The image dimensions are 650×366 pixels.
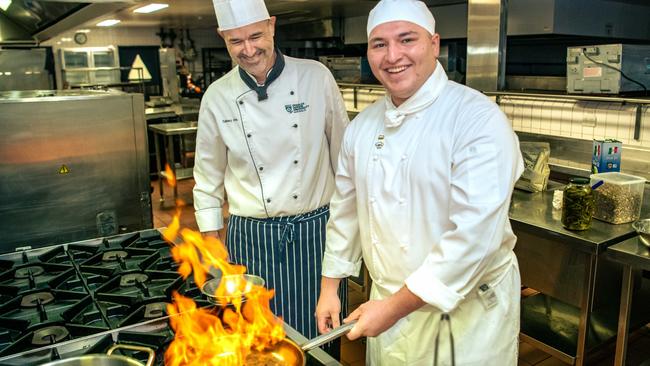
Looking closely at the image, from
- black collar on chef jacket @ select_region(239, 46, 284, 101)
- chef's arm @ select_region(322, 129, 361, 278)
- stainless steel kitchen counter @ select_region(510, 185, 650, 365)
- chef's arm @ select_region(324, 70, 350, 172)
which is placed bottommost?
stainless steel kitchen counter @ select_region(510, 185, 650, 365)

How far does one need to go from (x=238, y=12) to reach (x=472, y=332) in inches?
51.0

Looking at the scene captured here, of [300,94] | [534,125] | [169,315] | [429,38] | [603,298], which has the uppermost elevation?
[429,38]

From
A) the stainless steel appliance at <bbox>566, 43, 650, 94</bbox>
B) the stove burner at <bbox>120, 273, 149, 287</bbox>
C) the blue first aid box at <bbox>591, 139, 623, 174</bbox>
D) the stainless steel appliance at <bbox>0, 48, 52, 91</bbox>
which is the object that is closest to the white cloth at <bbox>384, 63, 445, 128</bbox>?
the stove burner at <bbox>120, 273, 149, 287</bbox>

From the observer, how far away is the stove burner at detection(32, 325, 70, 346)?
4.75 feet

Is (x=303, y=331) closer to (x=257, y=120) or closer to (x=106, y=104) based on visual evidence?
(x=257, y=120)

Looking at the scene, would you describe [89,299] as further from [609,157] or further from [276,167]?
[609,157]

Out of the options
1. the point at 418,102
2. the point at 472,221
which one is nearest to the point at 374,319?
the point at 472,221

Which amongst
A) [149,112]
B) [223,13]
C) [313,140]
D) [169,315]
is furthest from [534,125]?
[149,112]

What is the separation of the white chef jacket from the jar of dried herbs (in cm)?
106

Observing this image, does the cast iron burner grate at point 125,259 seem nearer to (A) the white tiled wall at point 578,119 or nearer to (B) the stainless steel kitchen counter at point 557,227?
(B) the stainless steel kitchen counter at point 557,227

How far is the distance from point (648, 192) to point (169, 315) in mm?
2613

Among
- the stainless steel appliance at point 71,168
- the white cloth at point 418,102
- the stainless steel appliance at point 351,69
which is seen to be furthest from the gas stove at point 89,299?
the stainless steel appliance at point 351,69

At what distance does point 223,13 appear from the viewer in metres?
1.94

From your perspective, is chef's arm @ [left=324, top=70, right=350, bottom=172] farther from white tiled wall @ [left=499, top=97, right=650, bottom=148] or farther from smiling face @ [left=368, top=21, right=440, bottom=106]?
white tiled wall @ [left=499, top=97, right=650, bottom=148]
